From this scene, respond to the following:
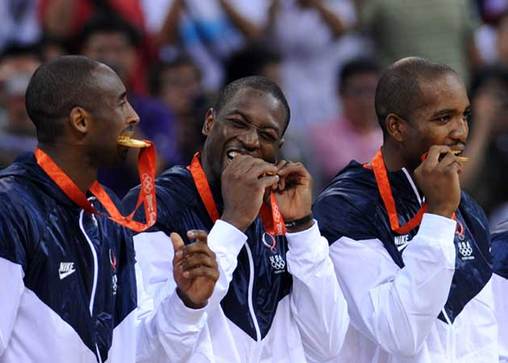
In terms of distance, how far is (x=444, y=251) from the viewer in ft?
18.5

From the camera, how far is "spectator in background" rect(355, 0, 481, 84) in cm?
1119

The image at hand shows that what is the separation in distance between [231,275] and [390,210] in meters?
0.84

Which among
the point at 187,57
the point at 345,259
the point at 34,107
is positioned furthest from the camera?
A: the point at 187,57

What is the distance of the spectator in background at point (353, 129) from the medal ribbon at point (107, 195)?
467cm

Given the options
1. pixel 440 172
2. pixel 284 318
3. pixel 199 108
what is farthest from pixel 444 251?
pixel 199 108

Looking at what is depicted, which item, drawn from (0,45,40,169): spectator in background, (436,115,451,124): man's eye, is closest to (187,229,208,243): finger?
(436,115,451,124): man's eye

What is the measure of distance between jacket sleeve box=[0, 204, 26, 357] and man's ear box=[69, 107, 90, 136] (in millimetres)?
489

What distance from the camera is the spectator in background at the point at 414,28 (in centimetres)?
1119

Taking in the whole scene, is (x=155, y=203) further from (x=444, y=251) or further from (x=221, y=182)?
(x=444, y=251)

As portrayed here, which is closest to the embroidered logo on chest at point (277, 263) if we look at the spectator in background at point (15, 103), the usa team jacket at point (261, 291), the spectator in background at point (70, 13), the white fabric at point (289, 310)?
the usa team jacket at point (261, 291)

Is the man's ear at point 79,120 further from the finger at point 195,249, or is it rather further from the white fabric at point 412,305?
the white fabric at point 412,305

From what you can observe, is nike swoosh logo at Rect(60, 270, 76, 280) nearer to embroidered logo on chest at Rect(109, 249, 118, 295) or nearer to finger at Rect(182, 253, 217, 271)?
embroidered logo on chest at Rect(109, 249, 118, 295)

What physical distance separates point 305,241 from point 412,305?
48 centimetres

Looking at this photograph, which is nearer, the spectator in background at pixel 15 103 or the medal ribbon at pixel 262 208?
the medal ribbon at pixel 262 208
